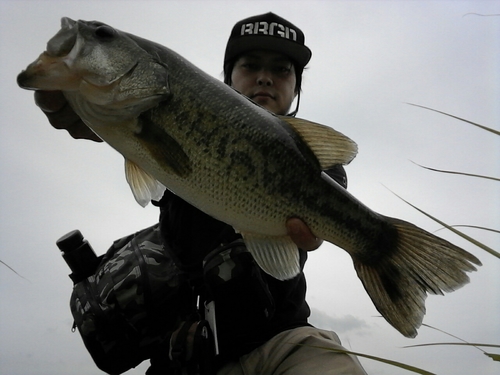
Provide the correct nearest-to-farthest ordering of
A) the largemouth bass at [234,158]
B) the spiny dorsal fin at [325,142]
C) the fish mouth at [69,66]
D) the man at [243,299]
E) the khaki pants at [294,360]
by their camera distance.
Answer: the fish mouth at [69,66] < the largemouth bass at [234,158] < the spiny dorsal fin at [325,142] < the man at [243,299] < the khaki pants at [294,360]

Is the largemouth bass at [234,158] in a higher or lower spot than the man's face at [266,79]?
lower

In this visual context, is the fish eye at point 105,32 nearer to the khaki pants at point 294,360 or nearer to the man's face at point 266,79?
the man's face at point 266,79

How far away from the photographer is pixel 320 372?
8.96ft

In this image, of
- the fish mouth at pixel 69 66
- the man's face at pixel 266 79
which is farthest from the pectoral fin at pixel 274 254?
the man's face at pixel 266 79

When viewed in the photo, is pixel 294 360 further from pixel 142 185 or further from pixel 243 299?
pixel 142 185

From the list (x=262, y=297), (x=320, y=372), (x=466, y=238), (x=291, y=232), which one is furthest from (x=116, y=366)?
(x=466, y=238)

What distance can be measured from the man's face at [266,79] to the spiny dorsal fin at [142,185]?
1643 mm

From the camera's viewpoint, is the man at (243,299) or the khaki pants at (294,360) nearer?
the man at (243,299)

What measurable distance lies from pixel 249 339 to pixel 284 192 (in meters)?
1.31

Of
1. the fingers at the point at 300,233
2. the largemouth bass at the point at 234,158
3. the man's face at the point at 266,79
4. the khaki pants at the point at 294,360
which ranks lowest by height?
the khaki pants at the point at 294,360

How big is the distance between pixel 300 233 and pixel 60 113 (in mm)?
1377

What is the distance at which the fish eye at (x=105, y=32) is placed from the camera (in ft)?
6.56

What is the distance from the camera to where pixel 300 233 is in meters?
2.23

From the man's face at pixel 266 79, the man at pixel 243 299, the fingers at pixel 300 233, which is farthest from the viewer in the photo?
the man's face at pixel 266 79
